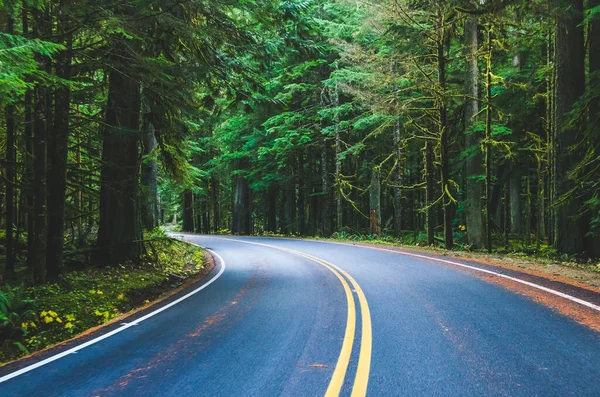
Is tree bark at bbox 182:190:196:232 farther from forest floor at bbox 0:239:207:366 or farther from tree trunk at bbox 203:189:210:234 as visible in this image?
forest floor at bbox 0:239:207:366

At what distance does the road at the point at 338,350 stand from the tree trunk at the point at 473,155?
994cm

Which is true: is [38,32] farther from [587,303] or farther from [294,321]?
[587,303]

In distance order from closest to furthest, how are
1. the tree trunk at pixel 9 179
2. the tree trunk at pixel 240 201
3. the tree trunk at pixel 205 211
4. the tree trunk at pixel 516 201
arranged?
the tree trunk at pixel 9 179
the tree trunk at pixel 516 201
the tree trunk at pixel 240 201
the tree trunk at pixel 205 211

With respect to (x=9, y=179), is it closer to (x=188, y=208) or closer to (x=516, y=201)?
(x=516, y=201)

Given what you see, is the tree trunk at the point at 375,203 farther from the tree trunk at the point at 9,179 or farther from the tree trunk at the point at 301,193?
the tree trunk at the point at 9,179

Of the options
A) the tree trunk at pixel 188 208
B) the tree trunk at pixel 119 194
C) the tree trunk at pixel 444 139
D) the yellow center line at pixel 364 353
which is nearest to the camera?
the yellow center line at pixel 364 353

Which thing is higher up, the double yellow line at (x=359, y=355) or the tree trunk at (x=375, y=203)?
the tree trunk at (x=375, y=203)

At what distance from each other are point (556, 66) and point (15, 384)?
49.9ft

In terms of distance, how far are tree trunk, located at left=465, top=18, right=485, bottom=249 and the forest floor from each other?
39.5 ft

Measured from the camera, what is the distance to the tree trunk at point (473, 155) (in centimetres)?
1731

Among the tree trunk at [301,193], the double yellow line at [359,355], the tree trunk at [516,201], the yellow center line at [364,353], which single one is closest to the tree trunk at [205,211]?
the tree trunk at [301,193]

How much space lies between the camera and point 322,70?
88.6 feet

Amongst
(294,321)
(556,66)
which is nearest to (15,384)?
(294,321)

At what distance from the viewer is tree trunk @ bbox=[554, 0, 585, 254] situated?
12039 mm
